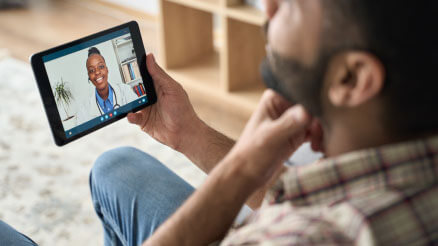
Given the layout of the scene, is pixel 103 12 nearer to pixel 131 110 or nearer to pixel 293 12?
pixel 131 110

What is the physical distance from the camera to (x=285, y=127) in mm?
724

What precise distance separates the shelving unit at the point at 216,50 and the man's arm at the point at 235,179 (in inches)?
54.1

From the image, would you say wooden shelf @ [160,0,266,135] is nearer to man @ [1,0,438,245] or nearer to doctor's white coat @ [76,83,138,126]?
doctor's white coat @ [76,83,138,126]

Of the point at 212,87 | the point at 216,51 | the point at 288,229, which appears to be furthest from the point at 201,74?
the point at 288,229

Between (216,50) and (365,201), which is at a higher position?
(365,201)

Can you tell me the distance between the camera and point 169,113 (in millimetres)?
1140

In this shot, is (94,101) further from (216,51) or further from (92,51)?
(216,51)

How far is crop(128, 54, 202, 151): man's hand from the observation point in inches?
44.6

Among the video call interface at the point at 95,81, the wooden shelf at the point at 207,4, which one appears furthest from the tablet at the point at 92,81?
the wooden shelf at the point at 207,4

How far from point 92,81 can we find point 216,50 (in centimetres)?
169

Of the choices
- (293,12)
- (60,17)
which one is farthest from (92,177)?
(60,17)

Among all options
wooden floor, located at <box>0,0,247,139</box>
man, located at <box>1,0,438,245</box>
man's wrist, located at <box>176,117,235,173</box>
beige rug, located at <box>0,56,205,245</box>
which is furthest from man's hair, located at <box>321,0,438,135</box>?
wooden floor, located at <box>0,0,247,139</box>

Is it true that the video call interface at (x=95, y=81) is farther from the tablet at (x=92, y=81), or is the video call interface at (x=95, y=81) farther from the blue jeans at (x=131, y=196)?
the blue jeans at (x=131, y=196)

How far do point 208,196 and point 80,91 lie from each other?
459 mm
